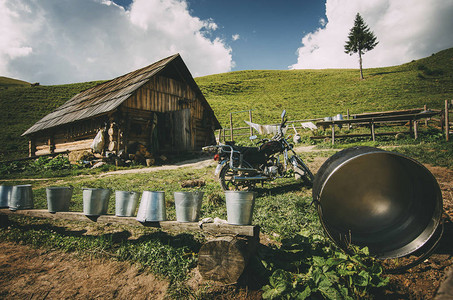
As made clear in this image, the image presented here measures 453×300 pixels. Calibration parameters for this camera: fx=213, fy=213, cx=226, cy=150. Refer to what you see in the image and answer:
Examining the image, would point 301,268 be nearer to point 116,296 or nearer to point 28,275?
point 116,296

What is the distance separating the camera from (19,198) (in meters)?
3.27

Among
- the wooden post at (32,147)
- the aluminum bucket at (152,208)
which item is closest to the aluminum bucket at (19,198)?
the aluminum bucket at (152,208)

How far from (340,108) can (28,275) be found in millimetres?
26824

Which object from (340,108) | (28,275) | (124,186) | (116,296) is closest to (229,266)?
(116,296)

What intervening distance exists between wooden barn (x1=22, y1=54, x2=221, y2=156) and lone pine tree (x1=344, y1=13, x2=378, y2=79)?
130ft

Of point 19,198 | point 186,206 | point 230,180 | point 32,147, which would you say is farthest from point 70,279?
point 32,147

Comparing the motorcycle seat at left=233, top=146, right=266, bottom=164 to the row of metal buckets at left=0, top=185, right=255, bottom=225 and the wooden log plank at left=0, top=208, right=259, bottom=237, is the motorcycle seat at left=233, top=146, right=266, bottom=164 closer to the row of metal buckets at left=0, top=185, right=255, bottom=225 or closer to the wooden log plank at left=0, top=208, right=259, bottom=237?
the row of metal buckets at left=0, top=185, right=255, bottom=225

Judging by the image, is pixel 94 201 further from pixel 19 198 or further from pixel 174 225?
pixel 19 198

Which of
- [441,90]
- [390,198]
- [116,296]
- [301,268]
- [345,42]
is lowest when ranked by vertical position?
[116,296]

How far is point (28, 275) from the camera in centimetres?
218

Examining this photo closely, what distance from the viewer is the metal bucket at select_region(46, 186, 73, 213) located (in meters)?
2.95

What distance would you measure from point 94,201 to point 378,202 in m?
3.27

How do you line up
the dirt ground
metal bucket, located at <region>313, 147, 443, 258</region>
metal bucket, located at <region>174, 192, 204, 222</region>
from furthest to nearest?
metal bucket, located at <region>174, 192, 204, 222</region>
metal bucket, located at <region>313, 147, 443, 258</region>
the dirt ground

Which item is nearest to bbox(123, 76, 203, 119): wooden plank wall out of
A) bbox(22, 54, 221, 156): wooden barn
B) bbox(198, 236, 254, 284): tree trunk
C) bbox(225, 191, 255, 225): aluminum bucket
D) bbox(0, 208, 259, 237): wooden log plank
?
bbox(22, 54, 221, 156): wooden barn
